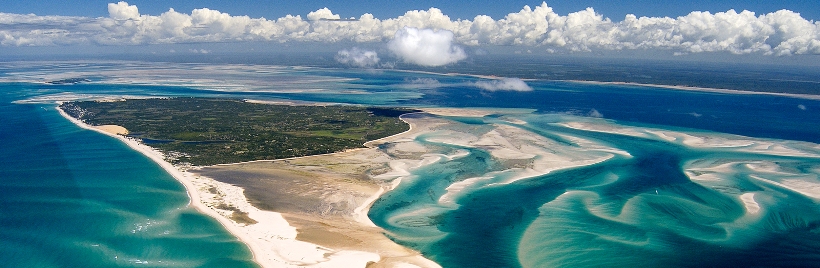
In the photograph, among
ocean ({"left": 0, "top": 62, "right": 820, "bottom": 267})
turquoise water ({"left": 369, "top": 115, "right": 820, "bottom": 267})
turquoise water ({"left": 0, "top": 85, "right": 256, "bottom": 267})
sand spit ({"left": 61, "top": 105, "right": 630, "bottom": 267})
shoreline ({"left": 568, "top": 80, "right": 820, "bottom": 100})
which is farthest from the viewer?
shoreline ({"left": 568, "top": 80, "right": 820, "bottom": 100})

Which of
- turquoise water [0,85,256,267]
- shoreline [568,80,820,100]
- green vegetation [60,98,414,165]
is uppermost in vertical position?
shoreline [568,80,820,100]

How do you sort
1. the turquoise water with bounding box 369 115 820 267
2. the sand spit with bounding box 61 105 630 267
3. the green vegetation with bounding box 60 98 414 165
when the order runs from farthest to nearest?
the green vegetation with bounding box 60 98 414 165 → the turquoise water with bounding box 369 115 820 267 → the sand spit with bounding box 61 105 630 267

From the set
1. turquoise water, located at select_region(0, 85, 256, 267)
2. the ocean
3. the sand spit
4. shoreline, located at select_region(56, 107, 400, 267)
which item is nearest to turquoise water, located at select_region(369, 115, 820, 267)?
the ocean

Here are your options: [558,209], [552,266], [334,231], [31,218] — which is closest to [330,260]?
[334,231]

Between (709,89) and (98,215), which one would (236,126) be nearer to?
(98,215)

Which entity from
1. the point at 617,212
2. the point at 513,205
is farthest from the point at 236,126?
the point at 617,212

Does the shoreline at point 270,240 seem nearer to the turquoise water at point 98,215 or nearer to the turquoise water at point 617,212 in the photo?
the turquoise water at point 98,215

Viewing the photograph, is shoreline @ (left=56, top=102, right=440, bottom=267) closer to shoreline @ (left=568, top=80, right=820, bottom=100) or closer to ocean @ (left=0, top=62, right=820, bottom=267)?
ocean @ (left=0, top=62, right=820, bottom=267)

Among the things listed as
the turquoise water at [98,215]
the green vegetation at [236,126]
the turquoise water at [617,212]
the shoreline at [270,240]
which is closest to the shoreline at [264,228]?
the shoreline at [270,240]
